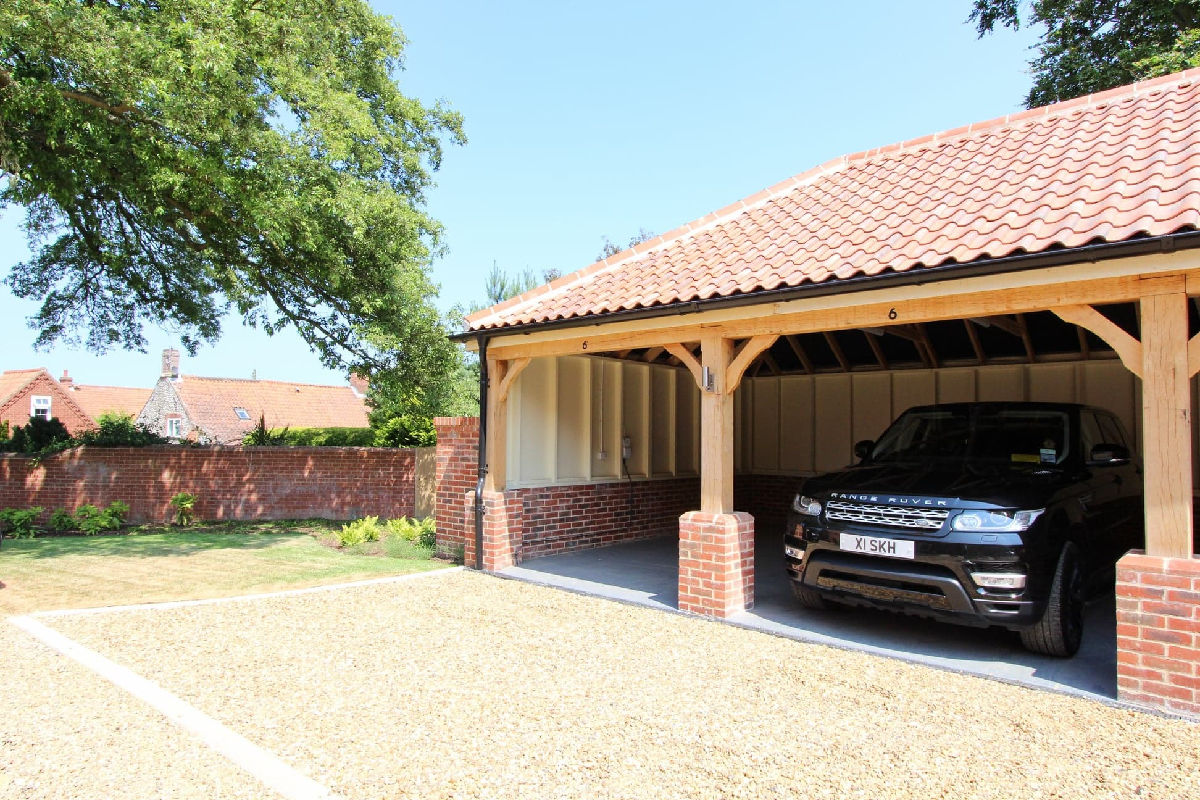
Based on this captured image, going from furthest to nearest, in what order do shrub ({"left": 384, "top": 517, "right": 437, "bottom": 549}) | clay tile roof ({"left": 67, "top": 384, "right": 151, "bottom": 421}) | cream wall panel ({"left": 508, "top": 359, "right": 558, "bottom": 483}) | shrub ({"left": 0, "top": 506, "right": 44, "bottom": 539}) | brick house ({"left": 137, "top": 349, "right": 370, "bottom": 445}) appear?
clay tile roof ({"left": 67, "top": 384, "right": 151, "bottom": 421})
brick house ({"left": 137, "top": 349, "right": 370, "bottom": 445})
shrub ({"left": 0, "top": 506, "right": 44, "bottom": 539})
shrub ({"left": 384, "top": 517, "right": 437, "bottom": 549})
cream wall panel ({"left": 508, "top": 359, "right": 558, "bottom": 483})

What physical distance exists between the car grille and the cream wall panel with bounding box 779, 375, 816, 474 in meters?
6.59

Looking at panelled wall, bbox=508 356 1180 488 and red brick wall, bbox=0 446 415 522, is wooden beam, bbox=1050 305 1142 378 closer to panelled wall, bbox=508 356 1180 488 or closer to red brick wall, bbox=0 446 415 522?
panelled wall, bbox=508 356 1180 488

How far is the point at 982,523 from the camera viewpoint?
16.4 ft

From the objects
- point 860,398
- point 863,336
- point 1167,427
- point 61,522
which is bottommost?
point 61,522

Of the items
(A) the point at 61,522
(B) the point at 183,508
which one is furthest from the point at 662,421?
(A) the point at 61,522

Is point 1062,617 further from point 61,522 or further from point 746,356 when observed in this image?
point 61,522

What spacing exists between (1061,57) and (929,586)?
1604cm

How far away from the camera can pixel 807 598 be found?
6.36m

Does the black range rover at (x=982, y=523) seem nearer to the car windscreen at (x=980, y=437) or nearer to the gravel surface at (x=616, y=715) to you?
the car windscreen at (x=980, y=437)

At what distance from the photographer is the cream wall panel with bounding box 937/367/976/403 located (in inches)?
420

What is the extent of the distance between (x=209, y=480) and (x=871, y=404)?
12766 mm

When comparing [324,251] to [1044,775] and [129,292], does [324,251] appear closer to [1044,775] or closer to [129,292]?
[129,292]

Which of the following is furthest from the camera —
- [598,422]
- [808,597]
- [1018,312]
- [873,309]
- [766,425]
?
[766,425]

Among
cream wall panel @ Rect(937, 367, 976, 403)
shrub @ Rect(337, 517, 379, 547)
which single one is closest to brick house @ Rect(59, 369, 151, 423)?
shrub @ Rect(337, 517, 379, 547)
